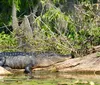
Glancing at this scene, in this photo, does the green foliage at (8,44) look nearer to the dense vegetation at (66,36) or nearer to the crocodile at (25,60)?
the dense vegetation at (66,36)

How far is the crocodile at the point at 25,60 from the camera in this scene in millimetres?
12914

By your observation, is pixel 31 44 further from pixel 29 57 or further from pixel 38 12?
pixel 38 12

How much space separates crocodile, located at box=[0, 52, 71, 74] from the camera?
1291 cm

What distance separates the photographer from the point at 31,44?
14.1 meters

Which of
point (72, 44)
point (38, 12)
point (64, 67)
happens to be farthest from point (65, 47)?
point (38, 12)

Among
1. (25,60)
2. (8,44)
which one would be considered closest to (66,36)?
(25,60)

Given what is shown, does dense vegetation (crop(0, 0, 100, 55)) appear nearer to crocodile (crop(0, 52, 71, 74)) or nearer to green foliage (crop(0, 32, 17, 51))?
green foliage (crop(0, 32, 17, 51))

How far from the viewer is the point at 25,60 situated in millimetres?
13094

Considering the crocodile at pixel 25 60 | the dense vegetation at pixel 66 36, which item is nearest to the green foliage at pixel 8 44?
the dense vegetation at pixel 66 36

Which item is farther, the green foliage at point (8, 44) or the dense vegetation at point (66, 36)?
the green foliage at point (8, 44)

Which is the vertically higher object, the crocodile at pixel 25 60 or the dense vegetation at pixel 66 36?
the dense vegetation at pixel 66 36

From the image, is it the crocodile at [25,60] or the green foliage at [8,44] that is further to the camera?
the green foliage at [8,44]

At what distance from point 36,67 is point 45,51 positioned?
89 cm

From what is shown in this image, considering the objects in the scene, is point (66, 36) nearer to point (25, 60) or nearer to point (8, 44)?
point (25, 60)
